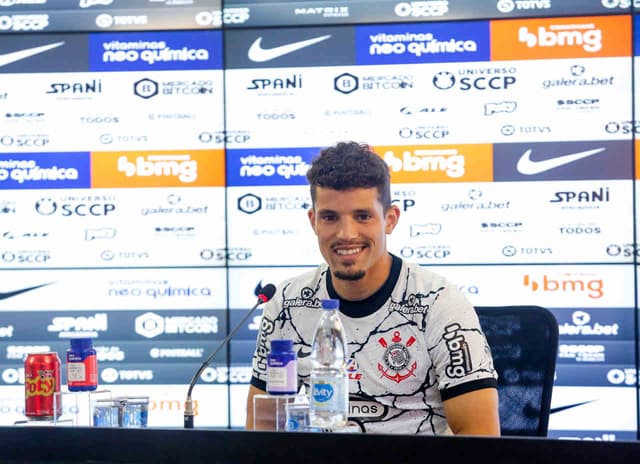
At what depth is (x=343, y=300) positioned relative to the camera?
2002 millimetres

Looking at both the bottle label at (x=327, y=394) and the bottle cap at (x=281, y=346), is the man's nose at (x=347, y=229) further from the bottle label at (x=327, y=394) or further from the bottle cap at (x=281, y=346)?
the bottle label at (x=327, y=394)

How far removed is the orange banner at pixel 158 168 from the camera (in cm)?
391

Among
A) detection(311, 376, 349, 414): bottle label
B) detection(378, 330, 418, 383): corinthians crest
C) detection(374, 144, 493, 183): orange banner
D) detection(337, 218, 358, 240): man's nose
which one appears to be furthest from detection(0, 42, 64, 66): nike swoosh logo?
detection(311, 376, 349, 414): bottle label

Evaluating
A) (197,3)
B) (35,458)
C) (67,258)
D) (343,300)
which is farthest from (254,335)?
(35,458)

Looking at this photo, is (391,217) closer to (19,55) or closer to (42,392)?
(42,392)

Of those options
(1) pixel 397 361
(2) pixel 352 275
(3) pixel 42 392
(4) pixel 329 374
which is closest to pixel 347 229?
(2) pixel 352 275

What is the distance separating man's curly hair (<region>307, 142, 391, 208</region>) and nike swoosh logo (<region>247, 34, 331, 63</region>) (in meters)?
1.94

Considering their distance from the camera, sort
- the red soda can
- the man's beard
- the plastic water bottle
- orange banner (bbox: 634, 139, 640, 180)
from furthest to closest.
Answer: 1. orange banner (bbox: 634, 139, 640, 180)
2. the man's beard
3. the red soda can
4. the plastic water bottle

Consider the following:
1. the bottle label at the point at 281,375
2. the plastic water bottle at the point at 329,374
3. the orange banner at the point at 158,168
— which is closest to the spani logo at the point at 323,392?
the plastic water bottle at the point at 329,374

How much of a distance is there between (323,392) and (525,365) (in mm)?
760

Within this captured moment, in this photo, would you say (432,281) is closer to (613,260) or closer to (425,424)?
(425,424)

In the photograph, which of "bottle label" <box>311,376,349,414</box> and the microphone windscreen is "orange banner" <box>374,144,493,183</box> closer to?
the microphone windscreen

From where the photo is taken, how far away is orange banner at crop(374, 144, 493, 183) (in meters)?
3.79

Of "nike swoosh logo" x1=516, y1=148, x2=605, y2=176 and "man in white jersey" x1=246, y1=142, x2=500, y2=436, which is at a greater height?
"nike swoosh logo" x1=516, y1=148, x2=605, y2=176
